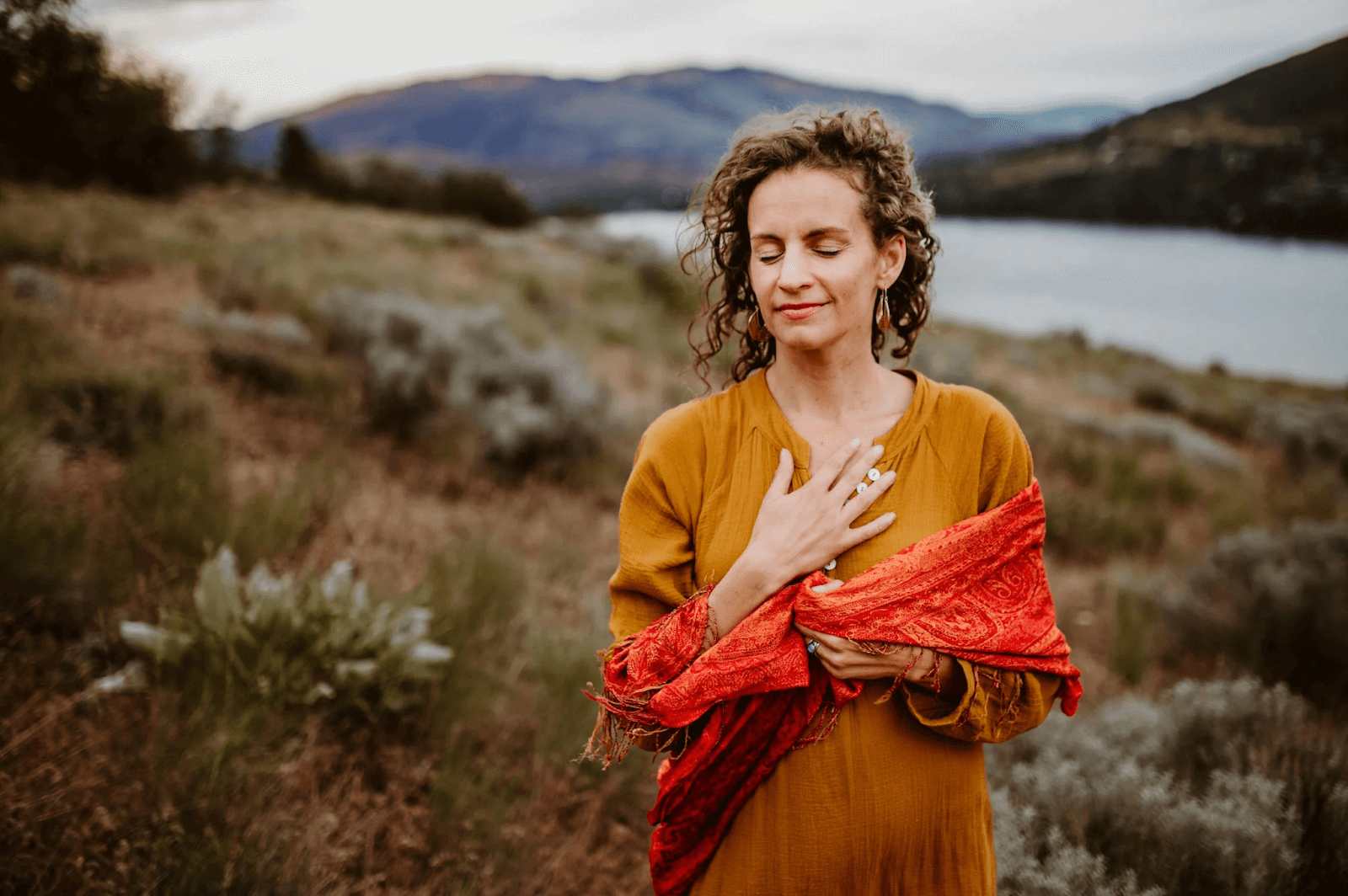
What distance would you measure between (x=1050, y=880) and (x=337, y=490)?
4.41m

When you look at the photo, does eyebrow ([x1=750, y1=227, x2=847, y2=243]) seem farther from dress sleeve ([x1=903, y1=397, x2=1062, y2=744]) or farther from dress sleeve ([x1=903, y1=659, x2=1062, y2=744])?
dress sleeve ([x1=903, y1=659, x2=1062, y2=744])

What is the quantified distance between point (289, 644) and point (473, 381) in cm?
442

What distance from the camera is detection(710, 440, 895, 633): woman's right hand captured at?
1352 mm

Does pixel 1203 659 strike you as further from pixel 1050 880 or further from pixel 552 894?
pixel 552 894

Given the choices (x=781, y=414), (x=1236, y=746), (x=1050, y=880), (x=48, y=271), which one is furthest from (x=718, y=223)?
(x=48, y=271)

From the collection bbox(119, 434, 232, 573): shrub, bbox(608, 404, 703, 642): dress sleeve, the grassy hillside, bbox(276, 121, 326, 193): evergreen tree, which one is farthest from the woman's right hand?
bbox(276, 121, 326, 193): evergreen tree

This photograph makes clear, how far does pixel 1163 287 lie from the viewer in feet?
55.7

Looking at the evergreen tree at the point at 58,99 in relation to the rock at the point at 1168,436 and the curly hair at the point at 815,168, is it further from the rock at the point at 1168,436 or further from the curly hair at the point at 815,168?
the rock at the point at 1168,436

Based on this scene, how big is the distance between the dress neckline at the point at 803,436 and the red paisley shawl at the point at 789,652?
213mm

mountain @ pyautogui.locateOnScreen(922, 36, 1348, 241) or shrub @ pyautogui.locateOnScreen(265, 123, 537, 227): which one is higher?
shrub @ pyautogui.locateOnScreen(265, 123, 537, 227)

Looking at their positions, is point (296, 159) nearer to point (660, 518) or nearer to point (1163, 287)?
point (1163, 287)

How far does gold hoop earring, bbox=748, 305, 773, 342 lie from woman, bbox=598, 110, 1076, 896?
16 cm

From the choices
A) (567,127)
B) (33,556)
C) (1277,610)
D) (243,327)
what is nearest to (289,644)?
(33,556)

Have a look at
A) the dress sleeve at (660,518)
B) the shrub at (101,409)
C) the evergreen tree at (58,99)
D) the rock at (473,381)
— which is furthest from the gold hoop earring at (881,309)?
the rock at (473,381)
